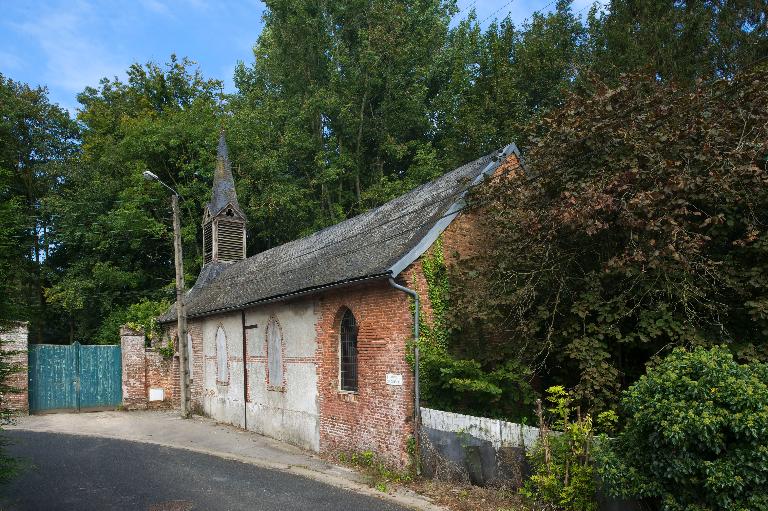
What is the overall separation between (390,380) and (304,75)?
26476mm

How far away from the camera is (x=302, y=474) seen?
39.8ft

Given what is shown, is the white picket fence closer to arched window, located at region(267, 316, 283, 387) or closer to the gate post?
arched window, located at region(267, 316, 283, 387)

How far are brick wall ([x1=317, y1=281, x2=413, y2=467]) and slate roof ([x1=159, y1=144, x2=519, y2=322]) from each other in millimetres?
630

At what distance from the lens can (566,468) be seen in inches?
326

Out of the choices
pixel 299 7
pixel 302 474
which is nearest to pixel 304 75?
pixel 299 7

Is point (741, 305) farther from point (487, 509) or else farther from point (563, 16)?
point (563, 16)

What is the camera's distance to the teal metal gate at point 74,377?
75.7 feet

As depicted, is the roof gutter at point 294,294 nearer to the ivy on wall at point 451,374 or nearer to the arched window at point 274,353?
the arched window at point 274,353

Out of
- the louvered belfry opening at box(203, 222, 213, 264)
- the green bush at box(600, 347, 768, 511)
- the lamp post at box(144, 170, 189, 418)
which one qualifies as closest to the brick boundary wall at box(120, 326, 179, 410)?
the lamp post at box(144, 170, 189, 418)

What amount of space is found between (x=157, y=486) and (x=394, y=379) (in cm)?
467

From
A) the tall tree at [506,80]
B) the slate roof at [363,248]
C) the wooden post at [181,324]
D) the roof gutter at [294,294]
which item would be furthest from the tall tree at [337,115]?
the roof gutter at [294,294]

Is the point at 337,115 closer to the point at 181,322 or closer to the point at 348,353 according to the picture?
the point at 181,322

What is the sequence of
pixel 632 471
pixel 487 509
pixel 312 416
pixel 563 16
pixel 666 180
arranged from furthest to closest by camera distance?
pixel 563 16 < pixel 312 416 < pixel 666 180 < pixel 487 509 < pixel 632 471

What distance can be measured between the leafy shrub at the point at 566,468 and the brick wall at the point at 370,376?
3.39 metres
